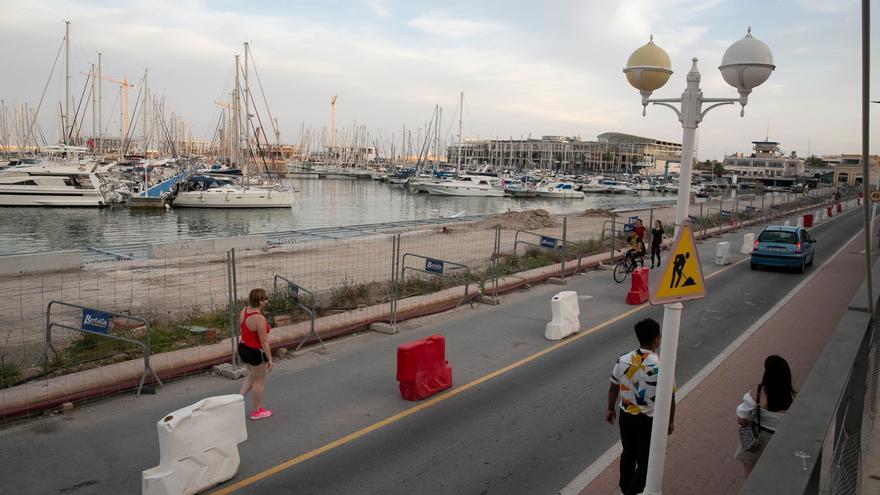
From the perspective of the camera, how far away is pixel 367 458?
→ 6.91 metres

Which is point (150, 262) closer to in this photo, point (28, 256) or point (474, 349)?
point (28, 256)

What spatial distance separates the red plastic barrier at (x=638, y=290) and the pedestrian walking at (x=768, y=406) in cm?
1027

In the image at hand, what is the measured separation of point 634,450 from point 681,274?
183 centimetres

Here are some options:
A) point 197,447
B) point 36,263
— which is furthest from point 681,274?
point 36,263

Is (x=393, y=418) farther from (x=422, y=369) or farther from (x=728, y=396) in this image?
(x=728, y=396)

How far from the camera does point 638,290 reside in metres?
15.6

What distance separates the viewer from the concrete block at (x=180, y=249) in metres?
22.7

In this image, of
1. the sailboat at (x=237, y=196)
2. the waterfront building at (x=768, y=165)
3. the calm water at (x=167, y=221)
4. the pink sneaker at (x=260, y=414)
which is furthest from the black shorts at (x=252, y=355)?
the waterfront building at (x=768, y=165)

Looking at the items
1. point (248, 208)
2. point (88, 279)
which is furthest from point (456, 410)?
point (248, 208)

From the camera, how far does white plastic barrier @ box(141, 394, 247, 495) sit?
5793 mm

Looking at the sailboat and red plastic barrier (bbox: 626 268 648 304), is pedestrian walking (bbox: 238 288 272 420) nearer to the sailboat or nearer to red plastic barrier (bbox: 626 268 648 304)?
red plastic barrier (bbox: 626 268 648 304)

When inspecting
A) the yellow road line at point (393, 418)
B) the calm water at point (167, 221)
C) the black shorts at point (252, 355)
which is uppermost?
the black shorts at point (252, 355)

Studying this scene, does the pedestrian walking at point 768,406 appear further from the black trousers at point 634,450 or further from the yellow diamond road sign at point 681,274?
the yellow diamond road sign at point 681,274

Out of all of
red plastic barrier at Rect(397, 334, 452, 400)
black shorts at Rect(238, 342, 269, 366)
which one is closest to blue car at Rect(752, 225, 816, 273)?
red plastic barrier at Rect(397, 334, 452, 400)
